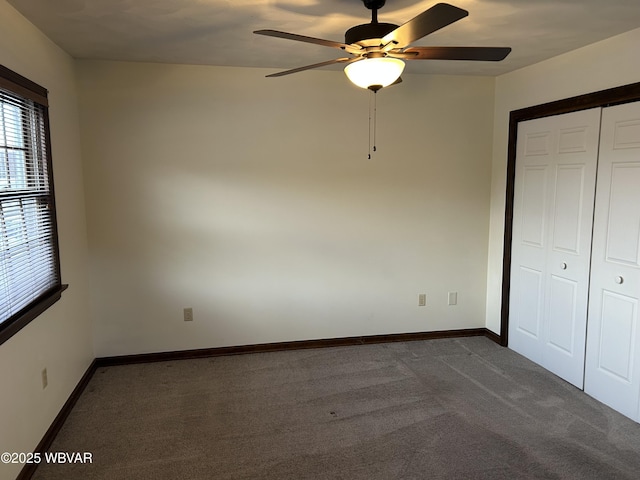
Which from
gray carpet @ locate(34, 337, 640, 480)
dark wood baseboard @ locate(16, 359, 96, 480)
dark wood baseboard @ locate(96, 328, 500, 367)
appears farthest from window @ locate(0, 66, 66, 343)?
dark wood baseboard @ locate(96, 328, 500, 367)

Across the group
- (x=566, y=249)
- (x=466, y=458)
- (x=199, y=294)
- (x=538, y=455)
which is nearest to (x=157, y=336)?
(x=199, y=294)

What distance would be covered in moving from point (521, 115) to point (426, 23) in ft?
8.14

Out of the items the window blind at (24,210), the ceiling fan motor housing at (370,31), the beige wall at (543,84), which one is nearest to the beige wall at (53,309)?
the window blind at (24,210)

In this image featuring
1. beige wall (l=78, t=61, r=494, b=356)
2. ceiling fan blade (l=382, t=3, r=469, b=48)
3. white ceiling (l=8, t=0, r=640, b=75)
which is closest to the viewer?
ceiling fan blade (l=382, t=3, r=469, b=48)

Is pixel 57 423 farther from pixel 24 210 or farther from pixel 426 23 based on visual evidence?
pixel 426 23

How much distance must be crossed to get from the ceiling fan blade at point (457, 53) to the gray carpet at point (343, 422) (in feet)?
6.92

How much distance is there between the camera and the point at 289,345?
157 inches

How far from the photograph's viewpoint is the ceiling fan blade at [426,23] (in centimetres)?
151

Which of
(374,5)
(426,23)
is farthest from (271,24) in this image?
(426,23)

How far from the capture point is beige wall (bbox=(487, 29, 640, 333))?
2.81 meters

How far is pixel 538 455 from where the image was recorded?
97.2 inches

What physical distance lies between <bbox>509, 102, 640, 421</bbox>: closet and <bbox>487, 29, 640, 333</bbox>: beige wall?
0.59ft

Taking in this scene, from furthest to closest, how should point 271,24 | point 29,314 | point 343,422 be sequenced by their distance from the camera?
point 343,422 → point 271,24 → point 29,314

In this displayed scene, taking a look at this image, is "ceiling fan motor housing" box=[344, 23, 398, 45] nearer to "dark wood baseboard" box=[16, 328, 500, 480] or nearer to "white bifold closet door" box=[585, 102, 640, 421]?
"white bifold closet door" box=[585, 102, 640, 421]
